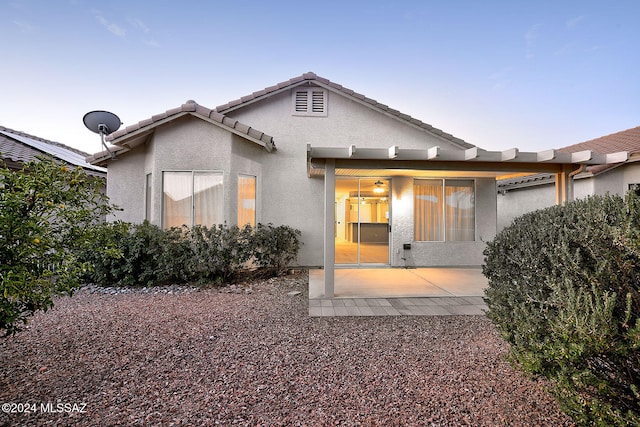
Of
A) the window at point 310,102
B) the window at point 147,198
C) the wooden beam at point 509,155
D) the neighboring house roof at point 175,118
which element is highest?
the window at point 310,102

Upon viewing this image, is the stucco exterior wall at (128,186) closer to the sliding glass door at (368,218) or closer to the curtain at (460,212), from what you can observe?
the sliding glass door at (368,218)

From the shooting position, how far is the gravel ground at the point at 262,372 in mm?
2393

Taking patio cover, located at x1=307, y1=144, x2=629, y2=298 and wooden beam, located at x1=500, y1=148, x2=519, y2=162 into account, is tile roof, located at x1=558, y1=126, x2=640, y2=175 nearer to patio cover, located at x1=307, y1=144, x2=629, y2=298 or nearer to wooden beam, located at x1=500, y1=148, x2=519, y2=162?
patio cover, located at x1=307, y1=144, x2=629, y2=298

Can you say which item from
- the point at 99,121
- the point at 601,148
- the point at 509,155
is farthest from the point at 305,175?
the point at 601,148

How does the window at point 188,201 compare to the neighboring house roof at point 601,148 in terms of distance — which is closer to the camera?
the window at point 188,201

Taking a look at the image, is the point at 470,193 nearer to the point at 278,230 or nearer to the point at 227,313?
the point at 278,230

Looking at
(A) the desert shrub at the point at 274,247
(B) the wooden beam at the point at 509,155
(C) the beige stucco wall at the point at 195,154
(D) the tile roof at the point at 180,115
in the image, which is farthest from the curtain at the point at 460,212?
(D) the tile roof at the point at 180,115

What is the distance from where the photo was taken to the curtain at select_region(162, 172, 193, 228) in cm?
801

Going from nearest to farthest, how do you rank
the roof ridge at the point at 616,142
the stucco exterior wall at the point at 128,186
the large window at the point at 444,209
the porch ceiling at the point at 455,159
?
the porch ceiling at the point at 455,159
the stucco exterior wall at the point at 128,186
the large window at the point at 444,209
the roof ridge at the point at 616,142

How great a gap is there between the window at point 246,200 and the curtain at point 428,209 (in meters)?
5.34

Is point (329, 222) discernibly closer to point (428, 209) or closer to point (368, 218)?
point (368, 218)

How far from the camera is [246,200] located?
28.5 ft

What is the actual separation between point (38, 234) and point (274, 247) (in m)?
5.76

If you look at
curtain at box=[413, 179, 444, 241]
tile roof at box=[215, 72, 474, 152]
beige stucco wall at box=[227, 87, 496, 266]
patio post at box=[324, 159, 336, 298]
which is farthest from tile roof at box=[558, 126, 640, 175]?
patio post at box=[324, 159, 336, 298]
